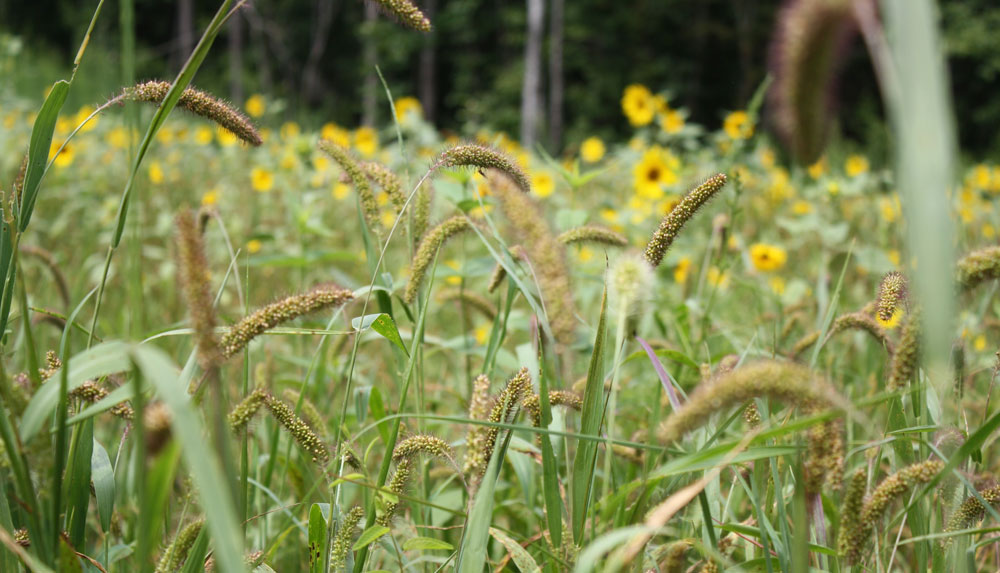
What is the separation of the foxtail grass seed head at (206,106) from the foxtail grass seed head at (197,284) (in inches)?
12.4

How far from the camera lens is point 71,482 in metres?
0.76

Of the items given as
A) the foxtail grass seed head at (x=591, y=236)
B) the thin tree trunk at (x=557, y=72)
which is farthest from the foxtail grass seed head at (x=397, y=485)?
the thin tree trunk at (x=557, y=72)

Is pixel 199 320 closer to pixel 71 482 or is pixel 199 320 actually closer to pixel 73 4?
pixel 71 482

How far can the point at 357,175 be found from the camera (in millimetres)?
1028

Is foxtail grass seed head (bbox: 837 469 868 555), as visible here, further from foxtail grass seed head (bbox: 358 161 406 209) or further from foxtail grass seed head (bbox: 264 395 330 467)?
foxtail grass seed head (bbox: 358 161 406 209)

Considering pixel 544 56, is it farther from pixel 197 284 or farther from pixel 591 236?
pixel 197 284

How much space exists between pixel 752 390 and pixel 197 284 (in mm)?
403

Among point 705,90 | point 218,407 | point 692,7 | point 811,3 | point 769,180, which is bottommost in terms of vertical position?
point 218,407

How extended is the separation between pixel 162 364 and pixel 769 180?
4772 mm

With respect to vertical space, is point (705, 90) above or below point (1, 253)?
above

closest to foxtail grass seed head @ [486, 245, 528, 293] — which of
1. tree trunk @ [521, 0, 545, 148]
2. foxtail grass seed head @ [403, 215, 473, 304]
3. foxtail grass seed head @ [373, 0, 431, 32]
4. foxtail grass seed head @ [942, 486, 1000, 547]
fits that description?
foxtail grass seed head @ [403, 215, 473, 304]

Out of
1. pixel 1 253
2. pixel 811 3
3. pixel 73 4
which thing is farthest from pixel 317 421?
pixel 73 4

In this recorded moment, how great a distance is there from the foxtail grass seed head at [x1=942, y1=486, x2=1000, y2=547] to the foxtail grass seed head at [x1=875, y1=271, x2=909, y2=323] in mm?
215

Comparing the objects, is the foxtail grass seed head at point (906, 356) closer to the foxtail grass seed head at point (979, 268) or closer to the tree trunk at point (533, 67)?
the foxtail grass seed head at point (979, 268)
